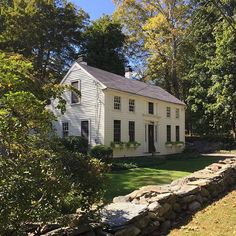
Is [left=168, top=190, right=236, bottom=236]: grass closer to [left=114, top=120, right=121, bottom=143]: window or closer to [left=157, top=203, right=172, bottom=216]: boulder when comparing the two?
[left=157, top=203, right=172, bottom=216]: boulder

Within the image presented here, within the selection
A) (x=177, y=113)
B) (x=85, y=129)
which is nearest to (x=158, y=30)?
(x=177, y=113)

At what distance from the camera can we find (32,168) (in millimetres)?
4730

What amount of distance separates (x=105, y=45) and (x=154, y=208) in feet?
118

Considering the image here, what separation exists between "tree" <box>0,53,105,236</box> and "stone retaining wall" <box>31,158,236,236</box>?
62 cm

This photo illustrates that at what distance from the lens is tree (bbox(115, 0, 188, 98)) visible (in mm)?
41844

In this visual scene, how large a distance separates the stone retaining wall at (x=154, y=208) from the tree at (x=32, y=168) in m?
0.62

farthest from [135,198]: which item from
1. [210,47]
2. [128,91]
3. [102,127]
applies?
[210,47]

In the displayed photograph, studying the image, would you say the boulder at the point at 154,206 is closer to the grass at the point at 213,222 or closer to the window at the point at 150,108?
the grass at the point at 213,222

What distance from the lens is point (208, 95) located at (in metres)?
33.8

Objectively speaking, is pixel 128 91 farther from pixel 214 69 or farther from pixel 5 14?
pixel 5 14

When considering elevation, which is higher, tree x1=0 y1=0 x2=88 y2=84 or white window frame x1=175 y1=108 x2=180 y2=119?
tree x1=0 y1=0 x2=88 y2=84

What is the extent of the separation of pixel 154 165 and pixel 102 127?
4497 mm

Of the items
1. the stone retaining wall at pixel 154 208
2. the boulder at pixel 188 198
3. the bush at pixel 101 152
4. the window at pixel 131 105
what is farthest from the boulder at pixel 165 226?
the window at pixel 131 105

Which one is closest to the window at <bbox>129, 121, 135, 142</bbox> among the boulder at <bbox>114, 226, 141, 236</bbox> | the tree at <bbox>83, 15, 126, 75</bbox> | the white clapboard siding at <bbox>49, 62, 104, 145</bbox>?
the white clapboard siding at <bbox>49, 62, 104, 145</bbox>
